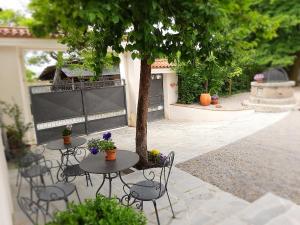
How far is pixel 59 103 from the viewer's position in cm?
175

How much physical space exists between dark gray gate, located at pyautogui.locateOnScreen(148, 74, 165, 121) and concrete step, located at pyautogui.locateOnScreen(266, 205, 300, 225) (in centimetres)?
246

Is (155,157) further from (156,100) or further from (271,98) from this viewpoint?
(271,98)

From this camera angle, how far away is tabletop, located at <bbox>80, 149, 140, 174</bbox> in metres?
2.30

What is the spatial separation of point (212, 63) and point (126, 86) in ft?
5.74

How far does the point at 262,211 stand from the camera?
7.50ft

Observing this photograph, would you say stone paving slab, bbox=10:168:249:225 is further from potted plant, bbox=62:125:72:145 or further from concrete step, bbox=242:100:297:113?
concrete step, bbox=242:100:297:113

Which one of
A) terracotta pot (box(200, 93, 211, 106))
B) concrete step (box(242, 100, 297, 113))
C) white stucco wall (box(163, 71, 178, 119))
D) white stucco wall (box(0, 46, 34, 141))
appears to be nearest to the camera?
white stucco wall (box(0, 46, 34, 141))

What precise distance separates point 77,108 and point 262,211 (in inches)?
77.7

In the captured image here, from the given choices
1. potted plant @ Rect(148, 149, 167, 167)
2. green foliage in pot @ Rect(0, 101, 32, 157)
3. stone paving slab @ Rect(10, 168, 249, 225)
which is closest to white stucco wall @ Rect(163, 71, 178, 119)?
potted plant @ Rect(148, 149, 167, 167)

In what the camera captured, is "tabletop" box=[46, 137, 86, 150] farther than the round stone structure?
No

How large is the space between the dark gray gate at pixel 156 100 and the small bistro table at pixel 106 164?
1633mm

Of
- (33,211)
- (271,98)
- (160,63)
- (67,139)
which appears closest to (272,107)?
(271,98)

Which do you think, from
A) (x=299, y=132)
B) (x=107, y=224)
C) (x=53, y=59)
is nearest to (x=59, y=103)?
(x=53, y=59)

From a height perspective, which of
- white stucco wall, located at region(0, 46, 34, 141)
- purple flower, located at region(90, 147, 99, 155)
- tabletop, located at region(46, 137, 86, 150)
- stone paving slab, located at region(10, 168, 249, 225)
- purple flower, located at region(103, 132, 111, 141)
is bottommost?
stone paving slab, located at region(10, 168, 249, 225)
